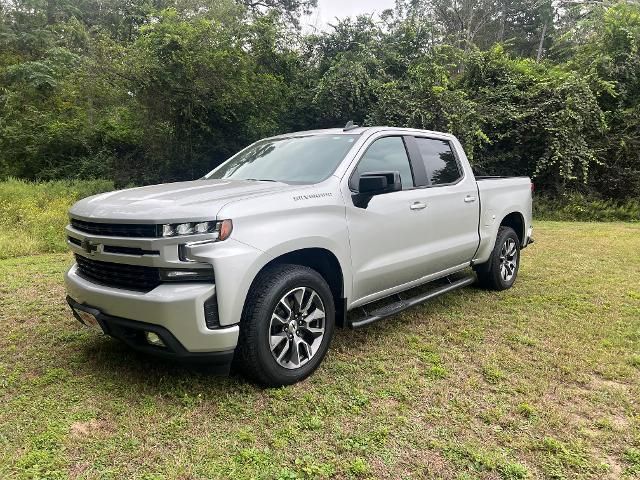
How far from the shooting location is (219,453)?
2398 mm

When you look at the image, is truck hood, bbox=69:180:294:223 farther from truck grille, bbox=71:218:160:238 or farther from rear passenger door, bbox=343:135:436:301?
rear passenger door, bbox=343:135:436:301

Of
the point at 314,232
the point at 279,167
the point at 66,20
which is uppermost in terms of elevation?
the point at 66,20

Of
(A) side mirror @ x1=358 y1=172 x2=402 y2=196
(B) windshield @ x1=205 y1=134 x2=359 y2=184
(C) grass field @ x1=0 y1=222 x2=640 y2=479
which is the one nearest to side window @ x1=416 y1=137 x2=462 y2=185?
(B) windshield @ x1=205 y1=134 x2=359 y2=184

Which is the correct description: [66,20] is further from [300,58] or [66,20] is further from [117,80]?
[300,58]

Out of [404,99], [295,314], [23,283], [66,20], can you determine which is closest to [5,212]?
[23,283]

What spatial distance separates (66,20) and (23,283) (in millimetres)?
22353

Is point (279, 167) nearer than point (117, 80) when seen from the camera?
Yes

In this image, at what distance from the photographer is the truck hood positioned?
8.77 feet

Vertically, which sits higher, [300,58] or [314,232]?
[300,58]

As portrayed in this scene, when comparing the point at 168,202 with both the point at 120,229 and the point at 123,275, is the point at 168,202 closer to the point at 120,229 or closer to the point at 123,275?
the point at 120,229

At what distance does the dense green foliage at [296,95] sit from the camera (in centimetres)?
1348

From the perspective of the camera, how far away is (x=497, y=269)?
5277mm

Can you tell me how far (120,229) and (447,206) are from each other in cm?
289

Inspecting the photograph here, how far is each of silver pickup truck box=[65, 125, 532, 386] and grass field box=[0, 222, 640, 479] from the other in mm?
337
